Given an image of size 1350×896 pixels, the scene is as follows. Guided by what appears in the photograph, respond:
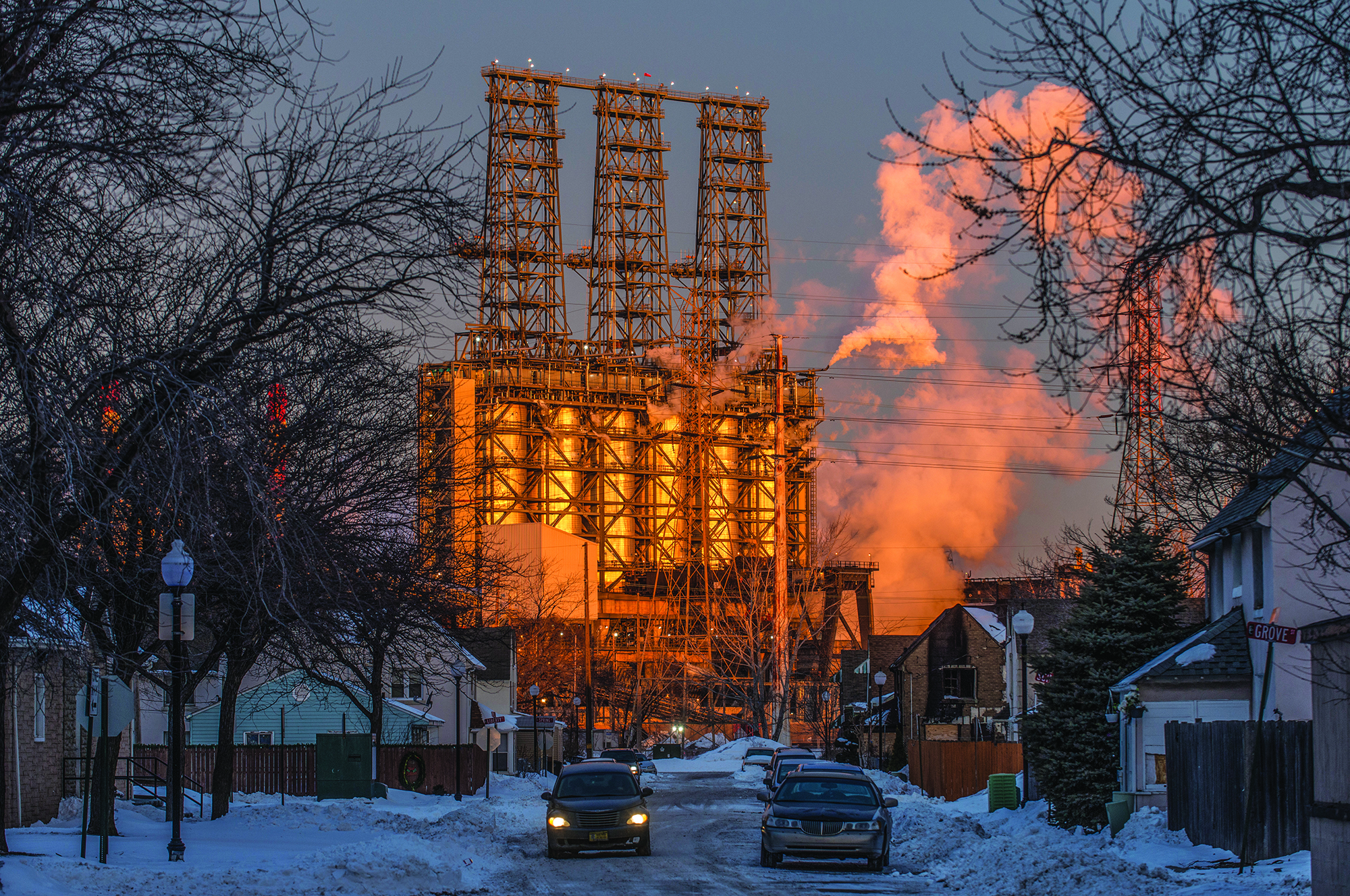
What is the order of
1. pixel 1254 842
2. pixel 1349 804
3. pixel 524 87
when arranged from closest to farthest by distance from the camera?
pixel 1349 804 < pixel 1254 842 < pixel 524 87

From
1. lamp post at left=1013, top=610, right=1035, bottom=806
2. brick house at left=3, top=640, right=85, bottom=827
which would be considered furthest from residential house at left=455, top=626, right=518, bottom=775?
lamp post at left=1013, top=610, right=1035, bottom=806

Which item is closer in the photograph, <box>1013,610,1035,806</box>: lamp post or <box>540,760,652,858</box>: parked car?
<box>540,760,652,858</box>: parked car

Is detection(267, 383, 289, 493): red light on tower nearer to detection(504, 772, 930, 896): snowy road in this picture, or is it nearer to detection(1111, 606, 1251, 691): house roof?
detection(504, 772, 930, 896): snowy road

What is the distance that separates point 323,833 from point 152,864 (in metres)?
6.86

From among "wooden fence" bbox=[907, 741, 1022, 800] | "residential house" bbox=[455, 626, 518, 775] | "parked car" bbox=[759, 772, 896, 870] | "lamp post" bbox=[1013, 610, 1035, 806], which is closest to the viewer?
"parked car" bbox=[759, 772, 896, 870]

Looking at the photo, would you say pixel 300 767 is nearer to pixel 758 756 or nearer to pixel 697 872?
pixel 697 872

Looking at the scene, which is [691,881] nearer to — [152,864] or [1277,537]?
[152,864]

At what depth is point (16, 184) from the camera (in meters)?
10.9

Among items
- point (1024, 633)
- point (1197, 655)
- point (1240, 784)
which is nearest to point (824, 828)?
point (1240, 784)

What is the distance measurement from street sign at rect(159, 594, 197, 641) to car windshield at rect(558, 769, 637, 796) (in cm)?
884

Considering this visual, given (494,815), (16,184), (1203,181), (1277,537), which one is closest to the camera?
(1203,181)

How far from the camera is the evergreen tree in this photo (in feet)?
86.4

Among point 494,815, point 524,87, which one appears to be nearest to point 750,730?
point 524,87

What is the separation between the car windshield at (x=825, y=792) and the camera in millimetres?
21922
